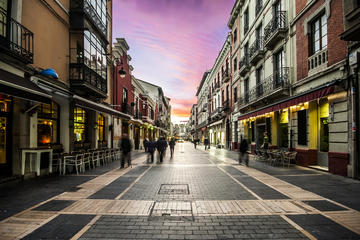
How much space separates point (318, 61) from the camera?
10.3m

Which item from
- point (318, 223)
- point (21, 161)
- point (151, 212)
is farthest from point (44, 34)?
point (318, 223)

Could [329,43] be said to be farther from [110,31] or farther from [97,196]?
[110,31]

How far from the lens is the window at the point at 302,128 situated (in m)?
11.4

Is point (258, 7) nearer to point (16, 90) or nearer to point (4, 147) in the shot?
point (16, 90)

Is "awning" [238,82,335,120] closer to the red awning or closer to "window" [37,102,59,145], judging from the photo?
the red awning

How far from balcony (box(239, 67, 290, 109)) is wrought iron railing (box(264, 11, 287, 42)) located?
2729mm

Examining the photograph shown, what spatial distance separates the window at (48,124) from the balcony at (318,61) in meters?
13.5

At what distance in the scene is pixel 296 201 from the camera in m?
5.35

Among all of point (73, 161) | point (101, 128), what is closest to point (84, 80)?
point (73, 161)

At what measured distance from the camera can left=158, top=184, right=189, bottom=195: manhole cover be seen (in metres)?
6.20

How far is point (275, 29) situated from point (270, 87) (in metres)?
3.88

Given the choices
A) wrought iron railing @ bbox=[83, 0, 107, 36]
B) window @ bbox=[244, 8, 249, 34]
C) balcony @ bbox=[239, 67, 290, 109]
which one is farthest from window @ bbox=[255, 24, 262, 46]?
wrought iron railing @ bbox=[83, 0, 107, 36]

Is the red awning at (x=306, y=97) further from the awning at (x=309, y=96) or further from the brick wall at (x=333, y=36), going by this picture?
the brick wall at (x=333, y=36)

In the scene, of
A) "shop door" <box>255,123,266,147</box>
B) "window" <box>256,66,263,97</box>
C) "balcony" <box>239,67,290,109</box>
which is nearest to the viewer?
"balcony" <box>239,67,290,109</box>
